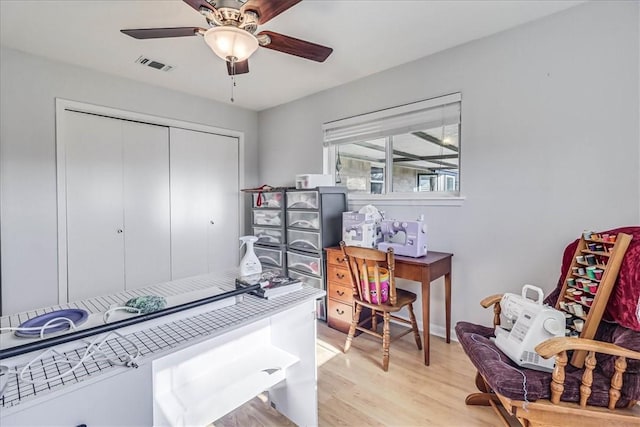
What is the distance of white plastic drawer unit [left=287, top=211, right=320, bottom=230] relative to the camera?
2889mm

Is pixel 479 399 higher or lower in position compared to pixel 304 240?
lower

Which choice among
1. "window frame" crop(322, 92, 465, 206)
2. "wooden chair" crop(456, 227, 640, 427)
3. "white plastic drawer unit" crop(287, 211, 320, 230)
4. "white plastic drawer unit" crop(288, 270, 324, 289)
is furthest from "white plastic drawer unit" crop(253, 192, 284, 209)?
"wooden chair" crop(456, 227, 640, 427)

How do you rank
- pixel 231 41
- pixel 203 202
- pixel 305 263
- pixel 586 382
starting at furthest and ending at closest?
1. pixel 203 202
2. pixel 305 263
3. pixel 231 41
4. pixel 586 382

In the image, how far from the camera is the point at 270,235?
3.35 meters

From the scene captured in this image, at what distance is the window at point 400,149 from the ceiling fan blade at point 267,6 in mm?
1553

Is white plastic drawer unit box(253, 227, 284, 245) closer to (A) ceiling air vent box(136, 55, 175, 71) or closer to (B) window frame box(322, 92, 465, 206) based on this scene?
(B) window frame box(322, 92, 465, 206)

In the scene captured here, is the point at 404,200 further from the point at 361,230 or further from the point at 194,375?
the point at 194,375

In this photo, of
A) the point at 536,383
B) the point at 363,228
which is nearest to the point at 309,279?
the point at 363,228

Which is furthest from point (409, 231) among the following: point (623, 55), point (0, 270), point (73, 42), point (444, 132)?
point (0, 270)

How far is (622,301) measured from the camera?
1328mm

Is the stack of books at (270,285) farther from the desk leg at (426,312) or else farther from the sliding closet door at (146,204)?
the sliding closet door at (146,204)

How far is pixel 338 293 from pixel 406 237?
768 mm

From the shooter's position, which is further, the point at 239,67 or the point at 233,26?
the point at 239,67

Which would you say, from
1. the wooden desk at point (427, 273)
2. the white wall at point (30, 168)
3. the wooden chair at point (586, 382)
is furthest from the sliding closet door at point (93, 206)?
the wooden chair at point (586, 382)
